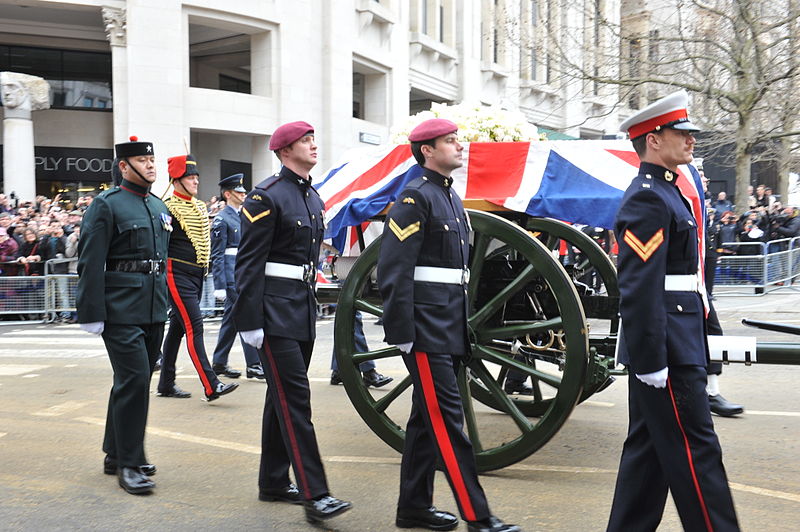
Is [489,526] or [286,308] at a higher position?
[286,308]

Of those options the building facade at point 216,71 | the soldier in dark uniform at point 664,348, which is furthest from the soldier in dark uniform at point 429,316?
the building facade at point 216,71

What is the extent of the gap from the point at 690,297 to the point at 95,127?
2401cm

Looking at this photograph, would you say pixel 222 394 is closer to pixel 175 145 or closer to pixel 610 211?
pixel 610 211

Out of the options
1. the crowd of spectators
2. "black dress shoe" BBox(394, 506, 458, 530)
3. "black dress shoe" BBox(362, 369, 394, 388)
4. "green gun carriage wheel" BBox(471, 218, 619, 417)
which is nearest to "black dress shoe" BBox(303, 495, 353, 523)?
"black dress shoe" BBox(394, 506, 458, 530)

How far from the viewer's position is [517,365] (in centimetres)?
449

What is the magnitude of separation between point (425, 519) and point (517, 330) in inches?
45.0

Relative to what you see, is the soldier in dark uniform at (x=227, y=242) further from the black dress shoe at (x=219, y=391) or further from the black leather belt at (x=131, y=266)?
the black leather belt at (x=131, y=266)

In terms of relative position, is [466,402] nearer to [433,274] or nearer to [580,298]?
[433,274]

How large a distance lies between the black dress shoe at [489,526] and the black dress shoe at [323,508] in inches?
26.0

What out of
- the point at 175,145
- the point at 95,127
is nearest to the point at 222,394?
the point at 175,145

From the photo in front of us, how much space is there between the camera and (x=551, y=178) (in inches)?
197

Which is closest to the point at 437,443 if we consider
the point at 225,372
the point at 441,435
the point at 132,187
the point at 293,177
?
the point at 441,435

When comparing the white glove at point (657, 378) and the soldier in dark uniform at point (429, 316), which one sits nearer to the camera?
the white glove at point (657, 378)

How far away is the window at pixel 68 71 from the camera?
2422cm
